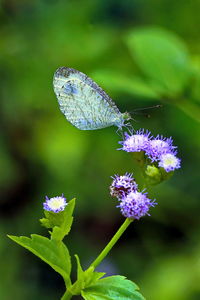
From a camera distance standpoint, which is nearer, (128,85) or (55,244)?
(55,244)

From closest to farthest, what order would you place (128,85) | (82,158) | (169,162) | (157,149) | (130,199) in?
(130,199) < (169,162) < (157,149) < (128,85) < (82,158)

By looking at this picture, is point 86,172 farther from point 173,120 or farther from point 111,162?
point 173,120

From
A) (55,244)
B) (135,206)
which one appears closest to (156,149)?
(135,206)

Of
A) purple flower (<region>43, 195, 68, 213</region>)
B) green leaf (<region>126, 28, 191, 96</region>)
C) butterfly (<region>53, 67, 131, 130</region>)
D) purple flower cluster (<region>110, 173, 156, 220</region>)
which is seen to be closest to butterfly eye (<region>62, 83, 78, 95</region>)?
butterfly (<region>53, 67, 131, 130</region>)

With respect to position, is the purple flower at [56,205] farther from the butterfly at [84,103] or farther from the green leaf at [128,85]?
the green leaf at [128,85]

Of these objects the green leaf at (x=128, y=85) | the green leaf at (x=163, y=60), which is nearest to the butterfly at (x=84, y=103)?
the green leaf at (x=128, y=85)

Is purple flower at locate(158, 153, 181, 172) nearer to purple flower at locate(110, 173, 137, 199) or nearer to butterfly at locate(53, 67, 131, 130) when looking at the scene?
purple flower at locate(110, 173, 137, 199)

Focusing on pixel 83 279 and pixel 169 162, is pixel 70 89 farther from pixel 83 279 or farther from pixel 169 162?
pixel 83 279

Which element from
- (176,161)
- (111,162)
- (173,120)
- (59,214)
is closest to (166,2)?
(173,120)
